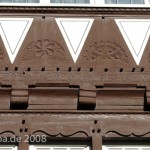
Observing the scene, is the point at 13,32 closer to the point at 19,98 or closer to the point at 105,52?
the point at 19,98

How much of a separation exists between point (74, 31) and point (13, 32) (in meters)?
1.01

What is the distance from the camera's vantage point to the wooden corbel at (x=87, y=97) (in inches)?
622

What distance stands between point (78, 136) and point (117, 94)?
37.4 inches

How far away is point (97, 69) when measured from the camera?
16234 millimetres

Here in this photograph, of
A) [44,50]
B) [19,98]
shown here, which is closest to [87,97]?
[19,98]

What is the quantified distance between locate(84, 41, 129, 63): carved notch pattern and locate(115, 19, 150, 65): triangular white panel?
18cm

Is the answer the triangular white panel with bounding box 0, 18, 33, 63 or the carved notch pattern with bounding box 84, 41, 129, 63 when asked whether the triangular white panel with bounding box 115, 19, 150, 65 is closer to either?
the carved notch pattern with bounding box 84, 41, 129, 63

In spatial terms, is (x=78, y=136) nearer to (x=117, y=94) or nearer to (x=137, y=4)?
(x=117, y=94)

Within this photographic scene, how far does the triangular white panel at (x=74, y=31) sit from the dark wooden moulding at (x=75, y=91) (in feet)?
0.28

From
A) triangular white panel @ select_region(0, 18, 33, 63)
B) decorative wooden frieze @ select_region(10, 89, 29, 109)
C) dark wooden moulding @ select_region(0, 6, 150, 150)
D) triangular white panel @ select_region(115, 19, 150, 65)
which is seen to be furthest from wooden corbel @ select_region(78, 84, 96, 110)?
triangular white panel @ select_region(0, 18, 33, 63)

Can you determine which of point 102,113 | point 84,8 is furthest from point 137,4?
point 102,113

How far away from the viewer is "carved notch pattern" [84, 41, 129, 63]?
54.0ft

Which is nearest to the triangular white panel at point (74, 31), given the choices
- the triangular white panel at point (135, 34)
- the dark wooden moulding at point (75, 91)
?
the dark wooden moulding at point (75, 91)

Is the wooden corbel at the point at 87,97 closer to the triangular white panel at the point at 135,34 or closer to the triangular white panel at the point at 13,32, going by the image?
the triangular white panel at the point at 135,34
